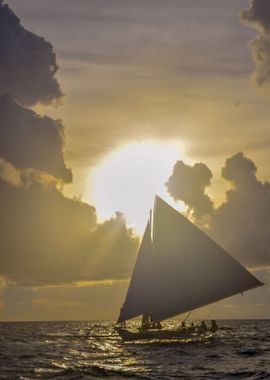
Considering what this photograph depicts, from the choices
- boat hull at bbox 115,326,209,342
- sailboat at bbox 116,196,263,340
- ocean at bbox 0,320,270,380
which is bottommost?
ocean at bbox 0,320,270,380

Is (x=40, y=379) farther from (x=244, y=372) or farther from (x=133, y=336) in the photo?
(x=133, y=336)

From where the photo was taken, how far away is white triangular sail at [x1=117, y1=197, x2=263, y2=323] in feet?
242

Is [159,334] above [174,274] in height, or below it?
below

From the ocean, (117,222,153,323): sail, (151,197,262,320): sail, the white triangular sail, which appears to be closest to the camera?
the ocean

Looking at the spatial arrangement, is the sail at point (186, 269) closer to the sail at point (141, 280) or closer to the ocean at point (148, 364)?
the sail at point (141, 280)

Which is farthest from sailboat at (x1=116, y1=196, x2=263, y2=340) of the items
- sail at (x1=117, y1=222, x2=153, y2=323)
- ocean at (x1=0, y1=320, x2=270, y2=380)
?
ocean at (x1=0, y1=320, x2=270, y2=380)

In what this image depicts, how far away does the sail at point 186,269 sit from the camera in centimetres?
7350

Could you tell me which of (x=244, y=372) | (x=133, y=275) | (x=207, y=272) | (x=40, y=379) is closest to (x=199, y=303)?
(x=207, y=272)

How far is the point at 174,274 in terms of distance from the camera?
3078 inches

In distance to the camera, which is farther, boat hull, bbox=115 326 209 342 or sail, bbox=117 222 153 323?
boat hull, bbox=115 326 209 342

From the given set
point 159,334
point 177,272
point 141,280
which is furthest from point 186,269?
→ point 159,334

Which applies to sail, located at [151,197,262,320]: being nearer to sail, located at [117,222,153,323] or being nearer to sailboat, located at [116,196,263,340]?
sailboat, located at [116,196,263,340]

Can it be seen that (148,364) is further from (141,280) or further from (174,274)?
(141,280)

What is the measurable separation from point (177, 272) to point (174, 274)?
0.47 meters
